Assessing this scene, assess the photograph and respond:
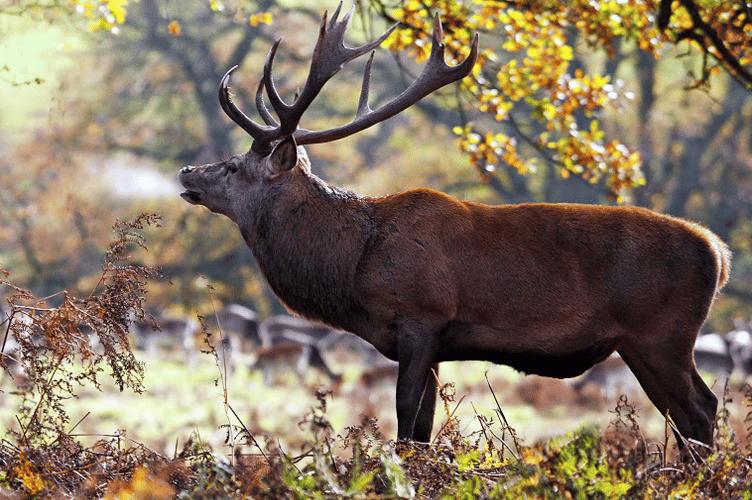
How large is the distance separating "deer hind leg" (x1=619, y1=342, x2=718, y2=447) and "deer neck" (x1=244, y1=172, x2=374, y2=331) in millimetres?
1499

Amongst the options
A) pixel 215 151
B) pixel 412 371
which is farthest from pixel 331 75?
pixel 215 151

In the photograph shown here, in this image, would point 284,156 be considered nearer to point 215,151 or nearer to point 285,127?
point 285,127

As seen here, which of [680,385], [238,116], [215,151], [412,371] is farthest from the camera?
[215,151]

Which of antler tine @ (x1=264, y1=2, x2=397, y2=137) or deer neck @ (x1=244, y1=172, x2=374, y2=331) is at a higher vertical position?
antler tine @ (x1=264, y1=2, x2=397, y2=137)

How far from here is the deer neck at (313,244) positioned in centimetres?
470

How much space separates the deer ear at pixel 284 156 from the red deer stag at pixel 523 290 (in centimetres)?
50

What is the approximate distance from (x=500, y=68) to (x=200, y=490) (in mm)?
5013

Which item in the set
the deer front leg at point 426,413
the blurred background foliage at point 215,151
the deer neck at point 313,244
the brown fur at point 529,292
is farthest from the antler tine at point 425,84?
the blurred background foliage at point 215,151

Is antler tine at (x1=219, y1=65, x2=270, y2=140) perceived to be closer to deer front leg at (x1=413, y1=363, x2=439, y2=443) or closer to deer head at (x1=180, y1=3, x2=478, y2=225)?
deer head at (x1=180, y1=3, x2=478, y2=225)

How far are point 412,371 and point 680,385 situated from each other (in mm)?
1379

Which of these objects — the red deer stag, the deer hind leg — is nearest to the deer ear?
the red deer stag

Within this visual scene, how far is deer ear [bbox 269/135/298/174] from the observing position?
16.3 feet

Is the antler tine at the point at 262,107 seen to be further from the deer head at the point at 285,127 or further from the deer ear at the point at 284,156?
the deer ear at the point at 284,156

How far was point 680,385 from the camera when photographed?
14.8ft
